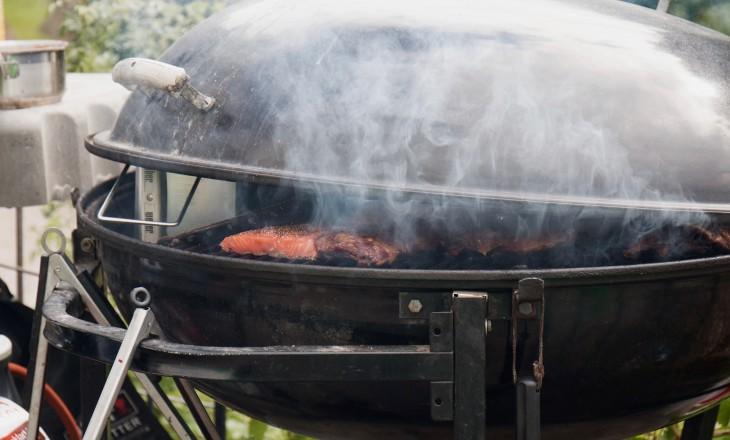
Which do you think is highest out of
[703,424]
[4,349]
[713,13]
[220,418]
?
[713,13]

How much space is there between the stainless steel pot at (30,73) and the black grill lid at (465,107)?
912 mm

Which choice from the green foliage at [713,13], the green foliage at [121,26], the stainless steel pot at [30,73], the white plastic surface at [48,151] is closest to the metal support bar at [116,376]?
the white plastic surface at [48,151]

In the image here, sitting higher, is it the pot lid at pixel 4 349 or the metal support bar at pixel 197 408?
the pot lid at pixel 4 349

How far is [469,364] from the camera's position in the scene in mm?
1508

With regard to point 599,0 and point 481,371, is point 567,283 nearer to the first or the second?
point 481,371

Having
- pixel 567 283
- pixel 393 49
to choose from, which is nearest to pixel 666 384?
pixel 567 283

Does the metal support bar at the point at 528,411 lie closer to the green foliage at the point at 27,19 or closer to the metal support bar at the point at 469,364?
the metal support bar at the point at 469,364

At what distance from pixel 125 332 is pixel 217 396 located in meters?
0.39

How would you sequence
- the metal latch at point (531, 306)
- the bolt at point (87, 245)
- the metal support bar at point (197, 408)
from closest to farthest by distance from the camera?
the metal latch at point (531, 306), the bolt at point (87, 245), the metal support bar at point (197, 408)

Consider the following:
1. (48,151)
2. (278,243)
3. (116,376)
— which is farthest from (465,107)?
(48,151)

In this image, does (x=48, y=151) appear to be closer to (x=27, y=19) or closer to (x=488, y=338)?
(x=488, y=338)

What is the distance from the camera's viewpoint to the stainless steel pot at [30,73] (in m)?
2.61

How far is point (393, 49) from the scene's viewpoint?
171 centimetres

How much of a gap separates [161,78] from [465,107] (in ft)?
1.83
